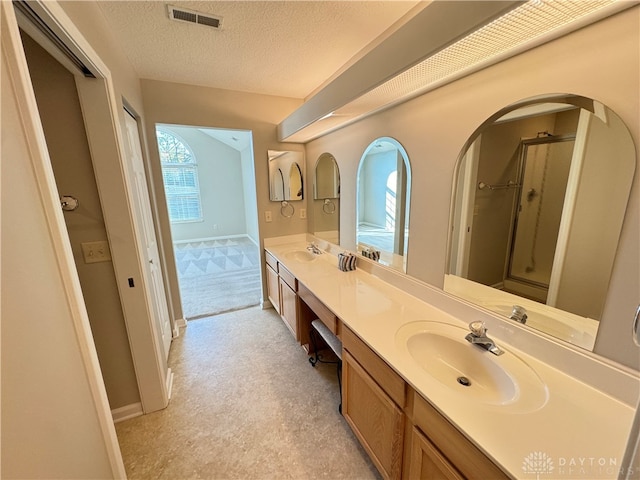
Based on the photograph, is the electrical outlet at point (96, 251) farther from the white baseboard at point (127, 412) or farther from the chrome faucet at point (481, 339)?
the chrome faucet at point (481, 339)

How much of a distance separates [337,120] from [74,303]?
1907mm

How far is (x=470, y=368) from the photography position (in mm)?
1130

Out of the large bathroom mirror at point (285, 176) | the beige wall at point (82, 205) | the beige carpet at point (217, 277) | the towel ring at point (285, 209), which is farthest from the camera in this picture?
the beige carpet at point (217, 277)

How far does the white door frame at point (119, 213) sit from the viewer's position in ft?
4.23

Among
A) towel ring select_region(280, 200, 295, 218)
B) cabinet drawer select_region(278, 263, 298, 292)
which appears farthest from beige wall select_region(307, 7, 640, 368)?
towel ring select_region(280, 200, 295, 218)

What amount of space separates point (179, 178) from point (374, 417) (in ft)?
23.8

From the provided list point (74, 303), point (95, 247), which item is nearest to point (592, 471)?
point (74, 303)

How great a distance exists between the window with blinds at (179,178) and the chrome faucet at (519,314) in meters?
7.29

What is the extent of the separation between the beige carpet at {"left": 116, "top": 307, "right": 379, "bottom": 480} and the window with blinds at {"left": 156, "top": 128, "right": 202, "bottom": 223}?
5354 millimetres

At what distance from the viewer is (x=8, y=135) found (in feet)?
2.16

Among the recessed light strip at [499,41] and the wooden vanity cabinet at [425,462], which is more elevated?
the recessed light strip at [499,41]

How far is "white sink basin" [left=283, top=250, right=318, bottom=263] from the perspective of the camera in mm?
2562

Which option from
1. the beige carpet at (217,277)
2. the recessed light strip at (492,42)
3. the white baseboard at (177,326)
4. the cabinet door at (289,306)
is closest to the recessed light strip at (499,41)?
the recessed light strip at (492,42)

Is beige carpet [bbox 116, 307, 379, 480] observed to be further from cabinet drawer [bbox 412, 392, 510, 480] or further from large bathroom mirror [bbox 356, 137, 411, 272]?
large bathroom mirror [bbox 356, 137, 411, 272]
